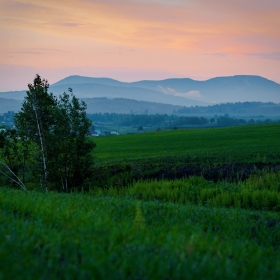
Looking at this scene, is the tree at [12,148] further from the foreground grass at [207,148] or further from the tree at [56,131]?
the foreground grass at [207,148]

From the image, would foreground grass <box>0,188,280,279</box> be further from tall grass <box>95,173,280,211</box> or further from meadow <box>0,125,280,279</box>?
tall grass <box>95,173,280,211</box>

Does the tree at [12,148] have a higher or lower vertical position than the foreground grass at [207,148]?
higher

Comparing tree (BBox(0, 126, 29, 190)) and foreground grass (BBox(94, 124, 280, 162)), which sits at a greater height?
tree (BBox(0, 126, 29, 190))

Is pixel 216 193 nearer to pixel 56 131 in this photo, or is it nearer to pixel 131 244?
pixel 56 131

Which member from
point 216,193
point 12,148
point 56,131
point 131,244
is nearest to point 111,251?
point 131,244

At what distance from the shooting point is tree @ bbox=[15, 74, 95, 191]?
2138cm

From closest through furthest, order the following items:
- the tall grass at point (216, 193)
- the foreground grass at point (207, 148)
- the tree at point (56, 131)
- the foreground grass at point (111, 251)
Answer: the foreground grass at point (111, 251) < the tall grass at point (216, 193) < the tree at point (56, 131) < the foreground grass at point (207, 148)

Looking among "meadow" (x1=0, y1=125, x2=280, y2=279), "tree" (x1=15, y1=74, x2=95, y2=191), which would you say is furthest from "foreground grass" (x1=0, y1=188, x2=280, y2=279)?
"tree" (x1=15, y1=74, x2=95, y2=191)

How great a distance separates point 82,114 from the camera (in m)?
23.0

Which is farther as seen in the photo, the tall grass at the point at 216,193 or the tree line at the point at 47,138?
the tree line at the point at 47,138

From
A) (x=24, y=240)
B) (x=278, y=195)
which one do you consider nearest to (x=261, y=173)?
(x=278, y=195)

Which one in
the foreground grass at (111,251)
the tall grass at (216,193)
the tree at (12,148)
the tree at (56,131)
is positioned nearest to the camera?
the foreground grass at (111,251)

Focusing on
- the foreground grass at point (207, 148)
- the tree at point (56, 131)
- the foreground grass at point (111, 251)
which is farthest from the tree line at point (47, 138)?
the foreground grass at point (111, 251)

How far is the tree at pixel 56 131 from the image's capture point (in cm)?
2138
